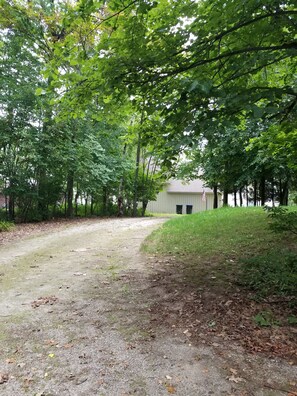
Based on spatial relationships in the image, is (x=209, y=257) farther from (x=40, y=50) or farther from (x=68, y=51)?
(x=40, y=50)

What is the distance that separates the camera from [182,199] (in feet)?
119

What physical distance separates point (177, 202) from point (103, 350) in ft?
110

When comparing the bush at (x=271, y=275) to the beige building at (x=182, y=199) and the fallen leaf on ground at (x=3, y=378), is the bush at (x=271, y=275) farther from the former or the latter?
the beige building at (x=182, y=199)

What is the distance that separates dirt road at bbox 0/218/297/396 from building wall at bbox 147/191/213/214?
3070 cm

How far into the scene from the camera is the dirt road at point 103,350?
253 cm

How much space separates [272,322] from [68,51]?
489cm

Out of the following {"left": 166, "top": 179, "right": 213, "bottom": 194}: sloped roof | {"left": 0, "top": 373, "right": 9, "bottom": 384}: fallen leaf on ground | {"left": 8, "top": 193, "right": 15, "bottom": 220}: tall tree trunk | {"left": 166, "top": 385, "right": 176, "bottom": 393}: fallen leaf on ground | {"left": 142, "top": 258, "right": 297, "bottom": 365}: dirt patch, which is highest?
{"left": 166, "top": 179, "right": 213, "bottom": 194}: sloped roof

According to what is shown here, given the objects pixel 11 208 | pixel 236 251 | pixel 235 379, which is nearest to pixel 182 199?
pixel 11 208

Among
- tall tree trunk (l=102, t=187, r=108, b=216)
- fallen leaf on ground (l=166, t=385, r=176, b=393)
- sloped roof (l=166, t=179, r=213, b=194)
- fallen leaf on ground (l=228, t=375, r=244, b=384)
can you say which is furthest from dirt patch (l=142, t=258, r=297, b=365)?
sloped roof (l=166, t=179, r=213, b=194)

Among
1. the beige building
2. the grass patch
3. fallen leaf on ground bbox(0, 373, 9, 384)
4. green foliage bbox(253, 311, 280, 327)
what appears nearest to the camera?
fallen leaf on ground bbox(0, 373, 9, 384)

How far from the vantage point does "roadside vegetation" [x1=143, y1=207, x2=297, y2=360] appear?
11.4 feet

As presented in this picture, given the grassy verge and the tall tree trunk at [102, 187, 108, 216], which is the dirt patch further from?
Result: the tall tree trunk at [102, 187, 108, 216]

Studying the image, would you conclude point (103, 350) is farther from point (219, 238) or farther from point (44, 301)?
point (219, 238)

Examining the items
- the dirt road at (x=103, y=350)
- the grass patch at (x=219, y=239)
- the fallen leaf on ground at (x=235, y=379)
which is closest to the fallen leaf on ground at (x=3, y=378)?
the dirt road at (x=103, y=350)
